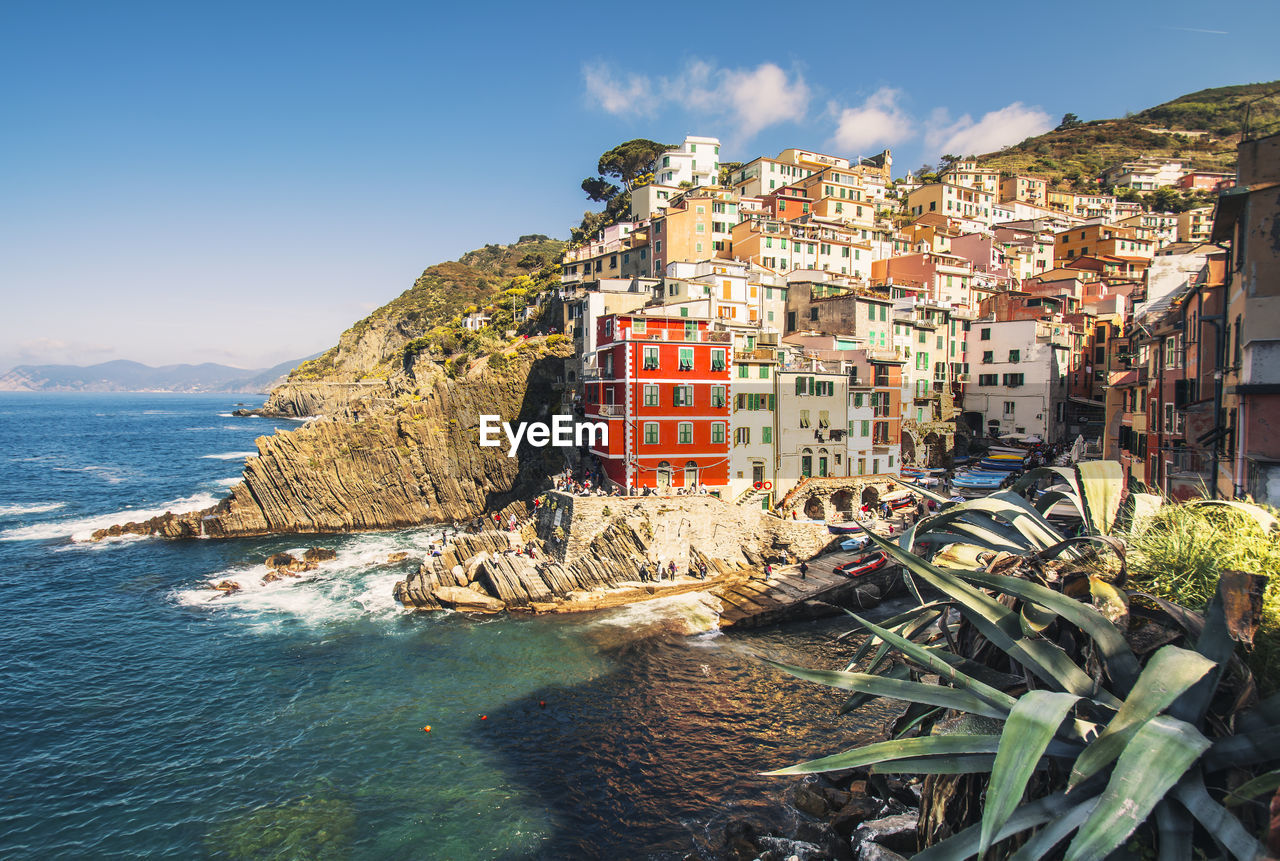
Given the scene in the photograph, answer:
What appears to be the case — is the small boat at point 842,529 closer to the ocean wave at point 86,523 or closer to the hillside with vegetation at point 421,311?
the ocean wave at point 86,523

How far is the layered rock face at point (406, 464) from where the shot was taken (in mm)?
55500

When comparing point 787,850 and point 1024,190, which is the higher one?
point 1024,190

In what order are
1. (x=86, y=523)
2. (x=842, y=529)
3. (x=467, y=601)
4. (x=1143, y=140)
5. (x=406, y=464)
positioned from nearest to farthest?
(x=467, y=601), (x=842, y=529), (x=86, y=523), (x=406, y=464), (x=1143, y=140)

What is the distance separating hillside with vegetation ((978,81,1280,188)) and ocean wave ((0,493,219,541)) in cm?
15219

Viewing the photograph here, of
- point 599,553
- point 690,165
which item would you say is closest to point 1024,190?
point 690,165

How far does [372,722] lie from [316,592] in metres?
17.5

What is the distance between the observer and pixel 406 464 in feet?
194

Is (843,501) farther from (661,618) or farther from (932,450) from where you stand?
(661,618)

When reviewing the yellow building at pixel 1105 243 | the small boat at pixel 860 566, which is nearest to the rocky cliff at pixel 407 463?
the small boat at pixel 860 566

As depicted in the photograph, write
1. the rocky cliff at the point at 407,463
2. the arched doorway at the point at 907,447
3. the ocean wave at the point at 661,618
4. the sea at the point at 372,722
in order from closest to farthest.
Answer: the sea at the point at 372,722, the ocean wave at the point at 661,618, the rocky cliff at the point at 407,463, the arched doorway at the point at 907,447

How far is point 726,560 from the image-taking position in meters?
42.4

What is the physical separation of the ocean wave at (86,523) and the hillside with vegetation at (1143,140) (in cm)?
15219

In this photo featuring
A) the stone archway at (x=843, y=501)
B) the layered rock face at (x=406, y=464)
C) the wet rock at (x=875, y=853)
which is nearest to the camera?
the wet rock at (x=875, y=853)

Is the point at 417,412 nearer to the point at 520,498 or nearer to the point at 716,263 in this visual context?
the point at 520,498
